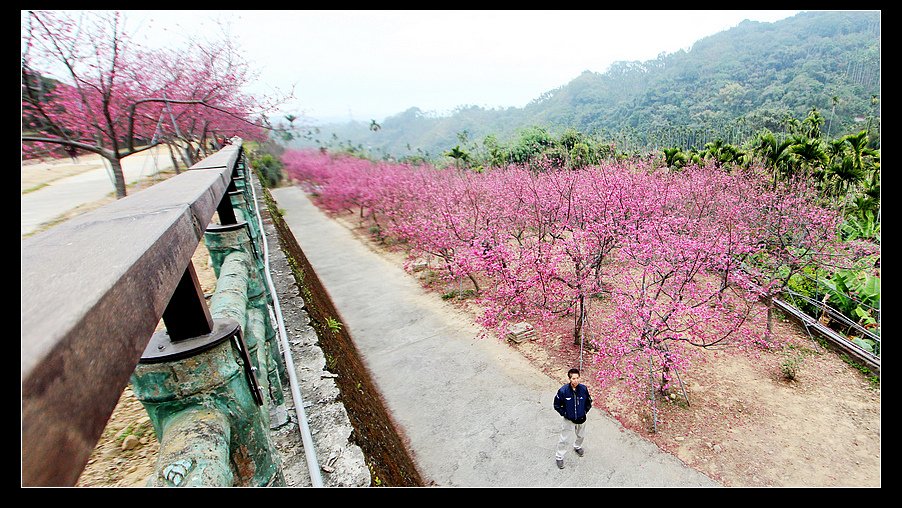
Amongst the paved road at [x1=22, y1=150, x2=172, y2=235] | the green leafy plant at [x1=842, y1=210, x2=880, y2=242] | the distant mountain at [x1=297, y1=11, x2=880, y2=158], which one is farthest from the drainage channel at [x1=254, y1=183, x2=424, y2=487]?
the distant mountain at [x1=297, y1=11, x2=880, y2=158]

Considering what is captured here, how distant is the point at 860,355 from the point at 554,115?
6952 cm

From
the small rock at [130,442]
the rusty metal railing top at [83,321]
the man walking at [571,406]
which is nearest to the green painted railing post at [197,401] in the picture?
the rusty metal railing top at [83,321]

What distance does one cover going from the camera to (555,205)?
29.5 feet

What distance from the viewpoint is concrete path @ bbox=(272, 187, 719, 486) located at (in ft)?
15.6

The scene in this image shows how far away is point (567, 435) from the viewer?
15.5 ft

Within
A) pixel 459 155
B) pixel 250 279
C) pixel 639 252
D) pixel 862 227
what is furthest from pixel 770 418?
pixel 459 155

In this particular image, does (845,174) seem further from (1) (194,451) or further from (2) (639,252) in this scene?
(1) (194,451)

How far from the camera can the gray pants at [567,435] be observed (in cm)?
469

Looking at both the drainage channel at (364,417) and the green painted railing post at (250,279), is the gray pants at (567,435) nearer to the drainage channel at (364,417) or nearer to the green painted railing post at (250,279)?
the drainage channel at (364,417)

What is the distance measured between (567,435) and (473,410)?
5.00 ft

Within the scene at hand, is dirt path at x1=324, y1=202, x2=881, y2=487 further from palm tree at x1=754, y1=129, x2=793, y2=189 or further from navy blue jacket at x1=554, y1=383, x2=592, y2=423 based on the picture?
palm tree at x1=754, y1=129, x2=793, y2=189

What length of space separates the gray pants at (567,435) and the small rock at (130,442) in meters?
4.03

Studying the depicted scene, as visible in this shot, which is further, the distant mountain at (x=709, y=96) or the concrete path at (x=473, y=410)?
the distant mountain at (x=709, y=96)

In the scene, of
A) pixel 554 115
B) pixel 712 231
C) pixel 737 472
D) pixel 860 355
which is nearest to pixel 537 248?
pixel 712 231
